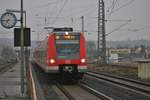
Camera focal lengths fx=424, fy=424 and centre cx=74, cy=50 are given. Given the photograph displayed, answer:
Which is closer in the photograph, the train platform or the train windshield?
the train platform

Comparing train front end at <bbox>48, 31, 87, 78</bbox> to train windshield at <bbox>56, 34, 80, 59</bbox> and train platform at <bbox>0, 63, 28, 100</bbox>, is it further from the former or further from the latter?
train platform at <bbox>0, 63, 28, 100</bbox>

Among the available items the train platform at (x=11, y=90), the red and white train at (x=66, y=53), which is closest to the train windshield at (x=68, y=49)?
the red and white train at (x=66, y=53)

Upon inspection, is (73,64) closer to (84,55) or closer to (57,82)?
(84,55)

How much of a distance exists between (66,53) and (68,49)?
0.28m

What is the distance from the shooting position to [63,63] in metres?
24.8

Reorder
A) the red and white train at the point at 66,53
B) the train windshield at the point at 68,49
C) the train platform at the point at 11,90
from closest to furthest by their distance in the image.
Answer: the train platform at the point at 11,90 < the red and white train at the point at 66,53 < the train windshield at the point at 68,49

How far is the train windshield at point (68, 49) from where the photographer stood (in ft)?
82.3

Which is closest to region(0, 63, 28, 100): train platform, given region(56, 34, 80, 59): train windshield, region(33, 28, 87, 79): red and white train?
region(33, 28, 87, 79): red and white train

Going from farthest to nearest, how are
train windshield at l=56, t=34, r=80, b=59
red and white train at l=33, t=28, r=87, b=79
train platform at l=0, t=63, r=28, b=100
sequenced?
train windshield at l=56, t=34, r=80, b=59
red and white train at l=33, t=28, r=87, b=79
train platform at l=0, t=63, r=28, b=100

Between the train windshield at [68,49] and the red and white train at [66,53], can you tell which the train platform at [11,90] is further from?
the train windshield at [68,49]

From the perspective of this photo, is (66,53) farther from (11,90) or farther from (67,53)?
(11,90)

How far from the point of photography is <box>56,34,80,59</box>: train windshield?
25078 mm

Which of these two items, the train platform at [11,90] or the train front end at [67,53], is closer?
the train platform at [11,90]

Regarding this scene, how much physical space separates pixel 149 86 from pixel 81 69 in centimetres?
413
